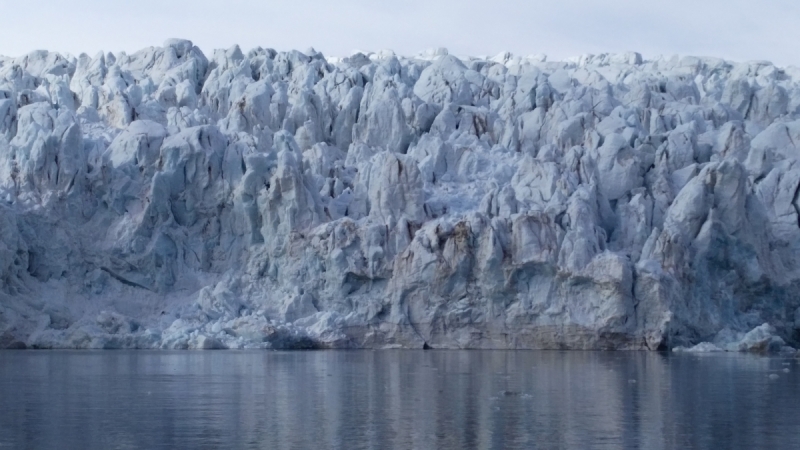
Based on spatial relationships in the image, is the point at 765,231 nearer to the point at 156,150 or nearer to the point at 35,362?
the point at 156,150

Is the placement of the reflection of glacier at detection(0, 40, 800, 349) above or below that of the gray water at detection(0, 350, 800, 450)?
above

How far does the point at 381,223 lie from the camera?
34.1m

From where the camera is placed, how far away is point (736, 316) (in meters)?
33.9

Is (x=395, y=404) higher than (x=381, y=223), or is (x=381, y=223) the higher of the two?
(x=381, y=223)

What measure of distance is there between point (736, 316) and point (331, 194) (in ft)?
41.9

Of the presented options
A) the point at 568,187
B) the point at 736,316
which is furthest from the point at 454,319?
the point at 736,316

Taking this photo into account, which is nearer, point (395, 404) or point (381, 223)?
point (395, 404)

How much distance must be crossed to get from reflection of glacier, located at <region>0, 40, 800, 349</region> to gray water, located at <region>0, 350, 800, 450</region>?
21.4 ft

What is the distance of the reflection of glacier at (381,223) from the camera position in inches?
1262

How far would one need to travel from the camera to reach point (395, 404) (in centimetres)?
1571

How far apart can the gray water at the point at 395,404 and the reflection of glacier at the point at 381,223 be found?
654 cm

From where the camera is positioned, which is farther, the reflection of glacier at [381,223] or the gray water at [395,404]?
the reflection of glacier at [381,223]

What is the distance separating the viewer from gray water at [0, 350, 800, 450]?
12.2 m

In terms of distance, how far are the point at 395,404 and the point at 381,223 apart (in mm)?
18554
